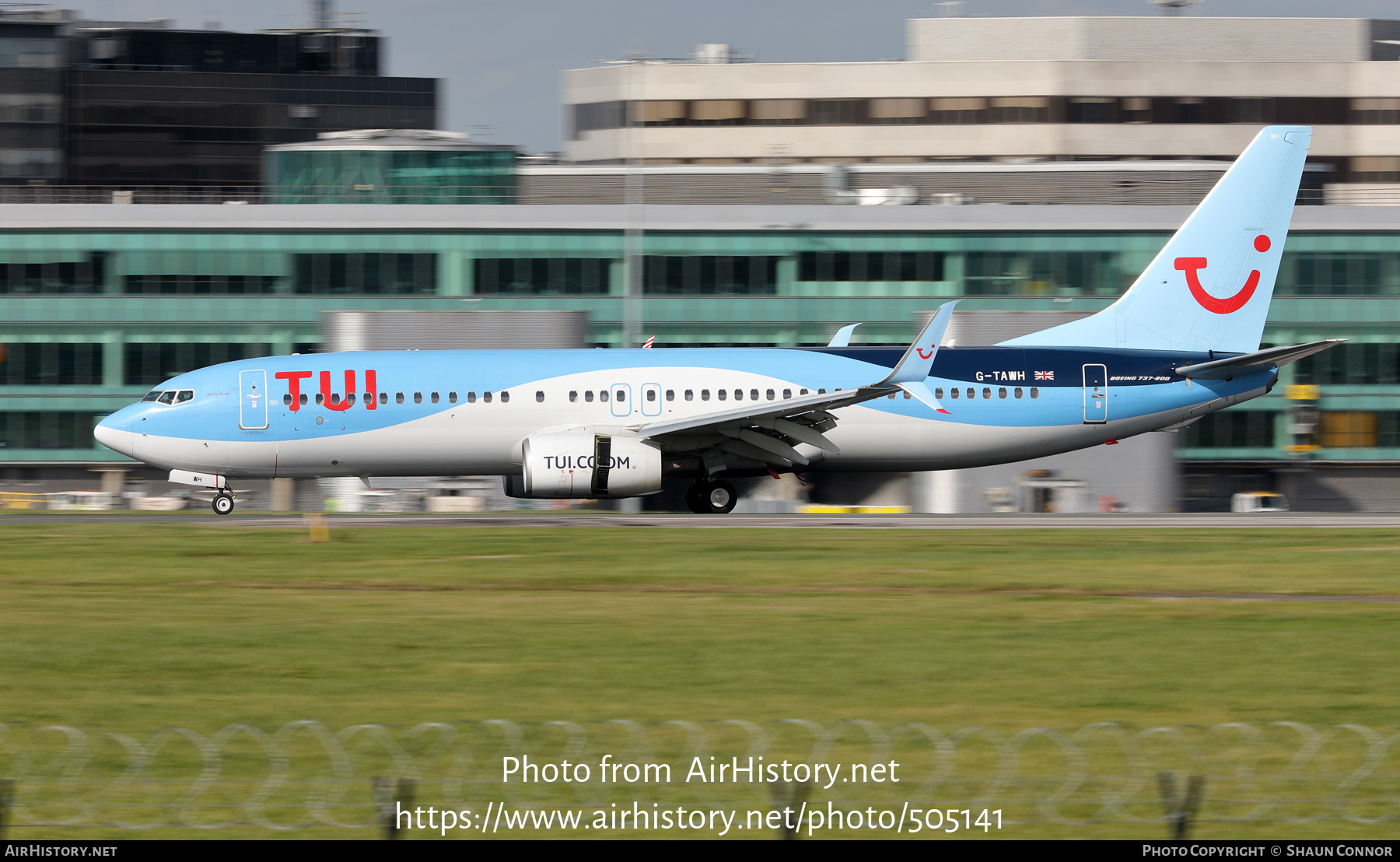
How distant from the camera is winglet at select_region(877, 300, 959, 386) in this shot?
35719mm

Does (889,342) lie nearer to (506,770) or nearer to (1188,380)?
(1188,380)

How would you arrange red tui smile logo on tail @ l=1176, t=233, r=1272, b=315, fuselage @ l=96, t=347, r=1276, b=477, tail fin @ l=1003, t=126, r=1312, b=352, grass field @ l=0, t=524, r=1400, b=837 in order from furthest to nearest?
red tui smile logo on tail @ l=1176, t=233, r=1272, b=315, tail fin @ l=1003, t=126, r=1312, b=352, fuselage @ l=96, t=347, r=1276, b=477, grass field @ l=0, t=524, r=1400, b=837

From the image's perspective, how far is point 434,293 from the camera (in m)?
58.0

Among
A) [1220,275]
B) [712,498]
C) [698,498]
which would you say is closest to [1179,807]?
[698,498]

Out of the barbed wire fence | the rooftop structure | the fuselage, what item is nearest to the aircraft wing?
the fuselage

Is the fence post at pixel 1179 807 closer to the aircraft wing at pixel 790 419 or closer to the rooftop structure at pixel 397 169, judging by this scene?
the aircraft wing at pixel 790 419

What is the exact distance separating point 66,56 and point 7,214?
70.4m

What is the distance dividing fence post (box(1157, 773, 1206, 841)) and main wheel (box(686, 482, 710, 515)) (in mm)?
28171

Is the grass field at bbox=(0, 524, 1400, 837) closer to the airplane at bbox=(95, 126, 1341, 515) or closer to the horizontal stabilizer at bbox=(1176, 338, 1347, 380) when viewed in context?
the airplane at bbox=(95, 126, 1341, 515)

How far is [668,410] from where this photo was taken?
1518 inches

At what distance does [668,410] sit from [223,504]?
11.2 meters

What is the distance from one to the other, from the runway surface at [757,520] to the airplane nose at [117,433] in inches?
68.4

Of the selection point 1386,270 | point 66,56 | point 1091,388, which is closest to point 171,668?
point 1091,388

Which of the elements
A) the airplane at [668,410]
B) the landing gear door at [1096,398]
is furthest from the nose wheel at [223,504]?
the landing gear door at [1096,398]
